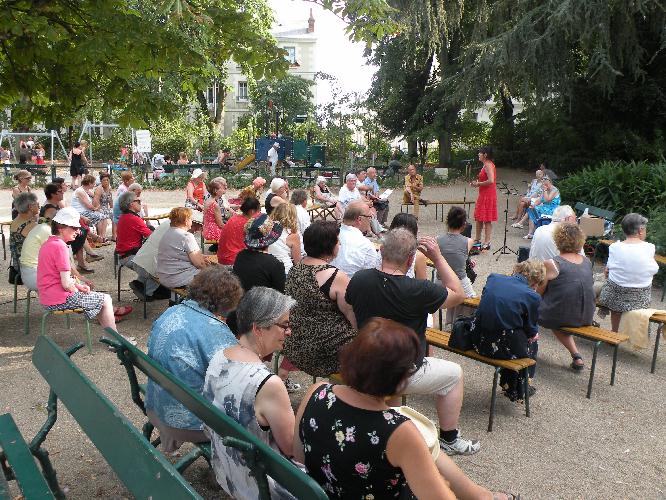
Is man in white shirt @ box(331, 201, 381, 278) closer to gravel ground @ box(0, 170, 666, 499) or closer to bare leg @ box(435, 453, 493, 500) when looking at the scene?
gravel ground @ box(0, 170, 666, 499)

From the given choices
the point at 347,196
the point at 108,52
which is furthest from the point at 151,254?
the point at 347,196

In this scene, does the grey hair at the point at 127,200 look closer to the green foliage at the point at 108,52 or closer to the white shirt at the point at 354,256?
the green foliage at the point at 108,52

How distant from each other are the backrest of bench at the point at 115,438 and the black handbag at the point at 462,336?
2941 mm

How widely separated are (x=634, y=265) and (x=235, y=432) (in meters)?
5.32

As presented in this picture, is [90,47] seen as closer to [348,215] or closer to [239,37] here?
[239,37]

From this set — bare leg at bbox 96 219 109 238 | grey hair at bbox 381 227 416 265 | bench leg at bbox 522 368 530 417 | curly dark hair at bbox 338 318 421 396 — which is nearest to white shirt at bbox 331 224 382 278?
bench leg at bbox 522 368 530 417

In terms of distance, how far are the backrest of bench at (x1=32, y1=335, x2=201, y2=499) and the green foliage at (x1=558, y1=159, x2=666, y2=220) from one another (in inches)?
416

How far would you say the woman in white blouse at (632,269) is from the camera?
643 cm

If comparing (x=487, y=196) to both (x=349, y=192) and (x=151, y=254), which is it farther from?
(x=151, y=254)

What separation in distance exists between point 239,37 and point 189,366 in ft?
15.6

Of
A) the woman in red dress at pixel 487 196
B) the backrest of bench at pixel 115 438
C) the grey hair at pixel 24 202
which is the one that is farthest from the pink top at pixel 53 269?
the woman in red dress at pixel 487 196

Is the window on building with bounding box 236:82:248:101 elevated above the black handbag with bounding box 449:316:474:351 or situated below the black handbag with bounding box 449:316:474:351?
above

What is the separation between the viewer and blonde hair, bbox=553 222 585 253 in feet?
19.4

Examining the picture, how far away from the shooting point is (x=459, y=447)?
432 centimetres
